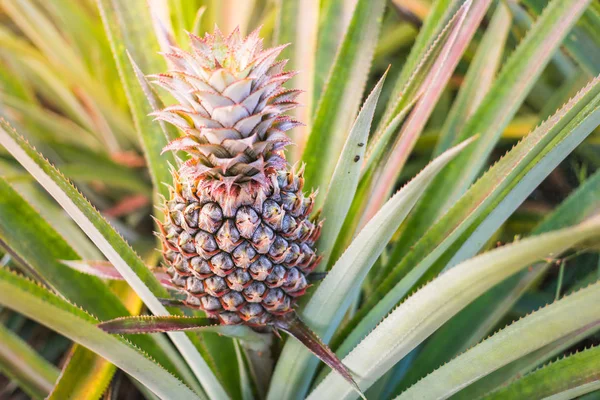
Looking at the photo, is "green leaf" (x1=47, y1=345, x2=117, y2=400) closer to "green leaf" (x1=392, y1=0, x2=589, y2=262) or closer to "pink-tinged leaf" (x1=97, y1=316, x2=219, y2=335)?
"pink-tinged leaf" (x1=97, y1=316, x2=219, y2=335)

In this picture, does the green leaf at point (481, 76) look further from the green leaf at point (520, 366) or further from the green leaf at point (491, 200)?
the green leaf at point (520, 366)

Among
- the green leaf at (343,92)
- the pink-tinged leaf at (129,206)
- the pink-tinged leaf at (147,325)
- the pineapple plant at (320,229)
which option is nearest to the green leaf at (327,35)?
the pineapple plant at (320,229)

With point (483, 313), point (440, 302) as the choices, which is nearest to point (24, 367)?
point (440, 302)

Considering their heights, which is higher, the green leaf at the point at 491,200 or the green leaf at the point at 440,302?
the green leaf at the point at 491,200

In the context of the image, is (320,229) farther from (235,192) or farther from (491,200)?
(491,200)

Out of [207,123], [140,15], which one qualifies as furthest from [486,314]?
[140,15]

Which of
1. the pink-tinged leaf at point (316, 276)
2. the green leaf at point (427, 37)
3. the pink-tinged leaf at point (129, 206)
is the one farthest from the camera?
the pink-tinged leaf at point (129, 206)
